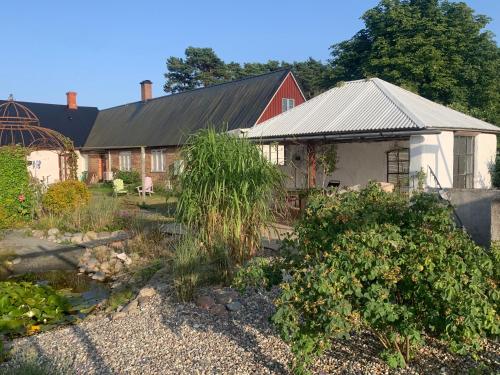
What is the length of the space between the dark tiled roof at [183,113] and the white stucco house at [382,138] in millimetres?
6563

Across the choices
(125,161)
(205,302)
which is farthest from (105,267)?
(125,161)

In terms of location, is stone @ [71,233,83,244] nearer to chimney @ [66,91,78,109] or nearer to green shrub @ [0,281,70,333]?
green shrub @ [0,281,70,333]

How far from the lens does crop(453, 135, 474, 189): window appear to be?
46.4 feet

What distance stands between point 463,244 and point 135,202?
14.8 meters

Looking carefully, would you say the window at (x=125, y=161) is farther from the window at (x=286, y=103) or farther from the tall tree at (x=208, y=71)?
the tall tree at (x=208, y=71)

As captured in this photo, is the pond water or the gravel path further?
the pond water

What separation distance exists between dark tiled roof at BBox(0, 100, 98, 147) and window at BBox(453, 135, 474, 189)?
23.9 m

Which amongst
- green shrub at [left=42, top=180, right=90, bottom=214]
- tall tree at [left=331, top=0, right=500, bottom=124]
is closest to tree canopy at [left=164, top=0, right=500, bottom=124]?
tall tree at [left=331, top=0, right=500, bottom=124]

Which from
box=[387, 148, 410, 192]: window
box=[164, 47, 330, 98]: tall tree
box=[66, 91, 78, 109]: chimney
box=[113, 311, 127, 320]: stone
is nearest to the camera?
box=[113, 311, 127, 320]: stone

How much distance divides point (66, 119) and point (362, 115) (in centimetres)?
2491

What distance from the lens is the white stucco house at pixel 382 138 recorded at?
1130 centimetres

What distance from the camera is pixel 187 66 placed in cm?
4819

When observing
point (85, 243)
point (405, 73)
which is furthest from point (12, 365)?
point (405, 73)

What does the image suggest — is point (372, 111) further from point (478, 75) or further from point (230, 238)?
point (478, 75)
